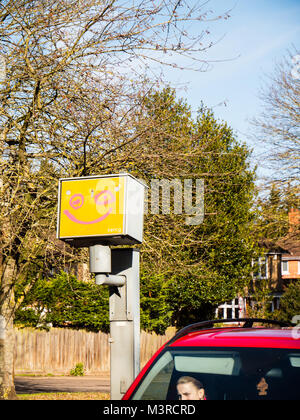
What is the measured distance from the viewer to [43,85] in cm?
1006

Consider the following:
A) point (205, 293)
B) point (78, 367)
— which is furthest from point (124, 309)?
point (205, 293)

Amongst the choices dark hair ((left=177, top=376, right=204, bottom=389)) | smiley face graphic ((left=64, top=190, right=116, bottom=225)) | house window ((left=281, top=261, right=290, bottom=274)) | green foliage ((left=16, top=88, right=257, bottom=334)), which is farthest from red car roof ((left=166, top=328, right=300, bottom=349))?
house window ((left=281, top=261, right=290, bottom=274))

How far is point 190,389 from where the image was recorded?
3906 mm

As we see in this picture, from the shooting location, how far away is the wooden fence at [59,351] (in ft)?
84.6

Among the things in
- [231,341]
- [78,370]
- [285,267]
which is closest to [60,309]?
[78,370]

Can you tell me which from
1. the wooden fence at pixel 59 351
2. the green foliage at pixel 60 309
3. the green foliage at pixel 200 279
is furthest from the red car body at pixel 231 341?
the wooden fence at pixel 59 351

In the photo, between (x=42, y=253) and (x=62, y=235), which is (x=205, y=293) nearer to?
(x=42, y=253)

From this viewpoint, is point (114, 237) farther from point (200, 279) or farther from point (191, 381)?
point (200, 279)

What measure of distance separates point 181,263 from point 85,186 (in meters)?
6.65

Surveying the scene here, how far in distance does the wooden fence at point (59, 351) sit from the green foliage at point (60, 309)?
45cm

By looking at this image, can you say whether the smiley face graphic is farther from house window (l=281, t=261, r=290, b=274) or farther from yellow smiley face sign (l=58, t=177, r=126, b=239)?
house window (l=281, t=261, r=290, b=274)

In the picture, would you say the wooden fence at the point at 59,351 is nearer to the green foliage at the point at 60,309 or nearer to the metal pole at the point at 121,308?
the green foliage at the point at 60,309

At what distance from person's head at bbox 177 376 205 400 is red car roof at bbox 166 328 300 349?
0.25 m

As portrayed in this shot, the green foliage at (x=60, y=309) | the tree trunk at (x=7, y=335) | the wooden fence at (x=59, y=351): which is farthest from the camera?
the wooden fence at (x=59, y=351)
